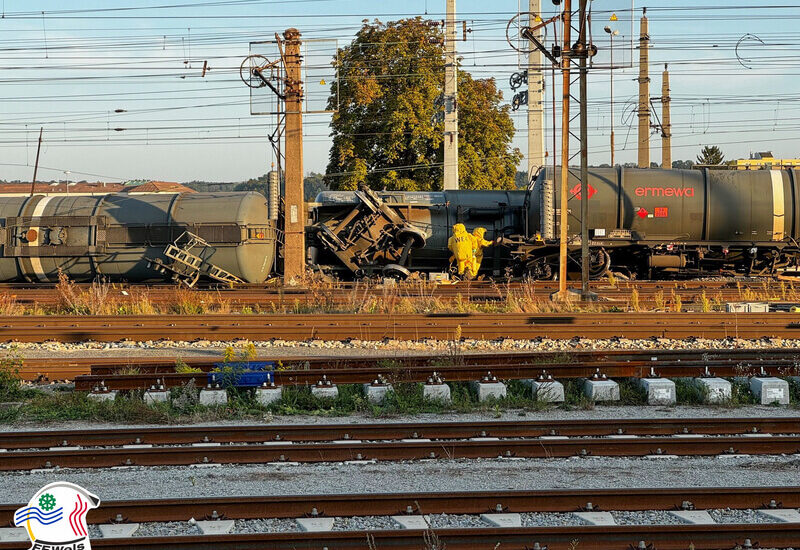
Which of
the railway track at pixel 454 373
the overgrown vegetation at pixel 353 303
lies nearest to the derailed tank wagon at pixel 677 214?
the overgrown vegetation at pixel 353 303

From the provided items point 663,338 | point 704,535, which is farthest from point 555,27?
point 704,535

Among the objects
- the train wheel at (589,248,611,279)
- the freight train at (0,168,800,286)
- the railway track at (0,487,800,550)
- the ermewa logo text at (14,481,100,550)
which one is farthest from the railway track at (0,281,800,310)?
the ermewa logo text at (14,481,100,550)

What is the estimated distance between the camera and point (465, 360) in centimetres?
1173

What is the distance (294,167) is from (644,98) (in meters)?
22.0

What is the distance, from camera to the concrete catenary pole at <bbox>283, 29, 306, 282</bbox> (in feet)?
73.7

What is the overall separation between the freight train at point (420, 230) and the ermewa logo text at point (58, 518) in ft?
63.6

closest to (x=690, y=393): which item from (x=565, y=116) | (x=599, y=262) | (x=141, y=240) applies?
(x=565, y=116)

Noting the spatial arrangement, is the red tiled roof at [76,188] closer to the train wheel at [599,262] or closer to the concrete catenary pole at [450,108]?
the concrete catenary pole at [450,108]

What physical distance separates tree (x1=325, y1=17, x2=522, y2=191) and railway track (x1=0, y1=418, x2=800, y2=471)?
31.4 meters

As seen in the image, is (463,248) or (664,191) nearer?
(463,248)

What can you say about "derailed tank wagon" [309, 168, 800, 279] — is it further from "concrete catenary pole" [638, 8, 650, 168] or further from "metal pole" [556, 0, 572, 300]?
"concrete catenary pole" [638, 8, 650, 168]

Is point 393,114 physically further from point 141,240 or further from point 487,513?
point 487,513

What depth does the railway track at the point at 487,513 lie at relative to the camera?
5559 millimetres

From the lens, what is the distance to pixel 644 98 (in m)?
38.2
